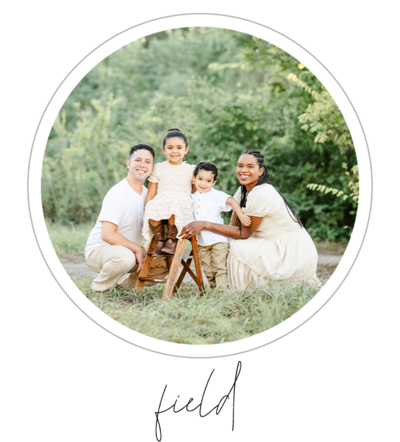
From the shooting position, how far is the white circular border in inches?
129

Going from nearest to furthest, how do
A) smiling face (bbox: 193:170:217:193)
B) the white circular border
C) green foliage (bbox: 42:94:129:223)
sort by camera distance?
the white circular border → smiling face (bbox: 193:170:217:193) → green foliage (bbox: 42:94:129:223)

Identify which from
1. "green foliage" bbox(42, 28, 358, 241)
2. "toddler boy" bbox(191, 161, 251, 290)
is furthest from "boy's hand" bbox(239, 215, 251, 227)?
"green foliage" bbox(42, 28, 358, 241)

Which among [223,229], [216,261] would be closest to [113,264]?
[216,261]

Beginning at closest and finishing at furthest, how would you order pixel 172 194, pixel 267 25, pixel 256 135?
pixel 267 25, pixel 172 194, pixel 256 135

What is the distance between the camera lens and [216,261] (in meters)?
3.97

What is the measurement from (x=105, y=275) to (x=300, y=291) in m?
1.72

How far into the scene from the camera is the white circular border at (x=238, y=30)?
10.7 feet

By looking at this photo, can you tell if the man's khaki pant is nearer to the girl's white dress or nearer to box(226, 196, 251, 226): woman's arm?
the girl's white dress

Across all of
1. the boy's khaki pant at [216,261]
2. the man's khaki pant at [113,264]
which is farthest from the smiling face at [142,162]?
the boy's khaki pant at [216,261]

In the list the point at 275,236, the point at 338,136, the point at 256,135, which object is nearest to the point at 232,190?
the point at 256,135

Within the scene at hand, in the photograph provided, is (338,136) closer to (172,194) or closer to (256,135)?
(256,135)

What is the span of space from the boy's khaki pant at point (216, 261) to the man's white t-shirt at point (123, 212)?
2.13ft

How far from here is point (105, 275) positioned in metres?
4.05

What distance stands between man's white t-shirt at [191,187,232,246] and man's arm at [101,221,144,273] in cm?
58
